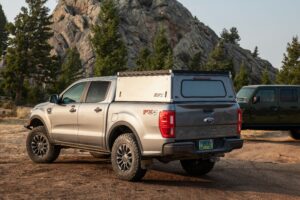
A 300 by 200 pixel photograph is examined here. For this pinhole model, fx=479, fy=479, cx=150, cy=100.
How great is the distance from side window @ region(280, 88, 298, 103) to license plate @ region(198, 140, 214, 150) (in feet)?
32.7

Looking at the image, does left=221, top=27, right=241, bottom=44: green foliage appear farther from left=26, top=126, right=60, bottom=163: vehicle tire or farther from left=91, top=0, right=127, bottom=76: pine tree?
left=26, top=126, right=60, bottom=163: vehicle tire

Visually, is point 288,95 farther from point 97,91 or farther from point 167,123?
point 167,123

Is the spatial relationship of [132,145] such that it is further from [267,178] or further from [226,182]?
[267,178]

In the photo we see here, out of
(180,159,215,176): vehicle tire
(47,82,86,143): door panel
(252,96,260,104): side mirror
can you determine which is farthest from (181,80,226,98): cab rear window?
(252,96,260,104): side mirror

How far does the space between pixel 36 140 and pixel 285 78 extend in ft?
188

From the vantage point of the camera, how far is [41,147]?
1089 centimetres

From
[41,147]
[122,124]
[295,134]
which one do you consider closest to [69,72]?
[295,134]

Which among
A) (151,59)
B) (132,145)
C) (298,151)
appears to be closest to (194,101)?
(132,145)

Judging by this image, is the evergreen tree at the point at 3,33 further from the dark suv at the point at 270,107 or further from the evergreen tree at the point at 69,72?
the dark suv at the point at 270,107

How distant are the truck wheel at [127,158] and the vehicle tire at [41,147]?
2359mm

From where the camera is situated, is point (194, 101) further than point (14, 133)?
No

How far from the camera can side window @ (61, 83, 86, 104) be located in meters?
10.2

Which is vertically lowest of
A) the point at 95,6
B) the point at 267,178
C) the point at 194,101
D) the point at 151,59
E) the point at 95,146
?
the point at 267,178

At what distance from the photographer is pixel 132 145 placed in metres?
8.48
